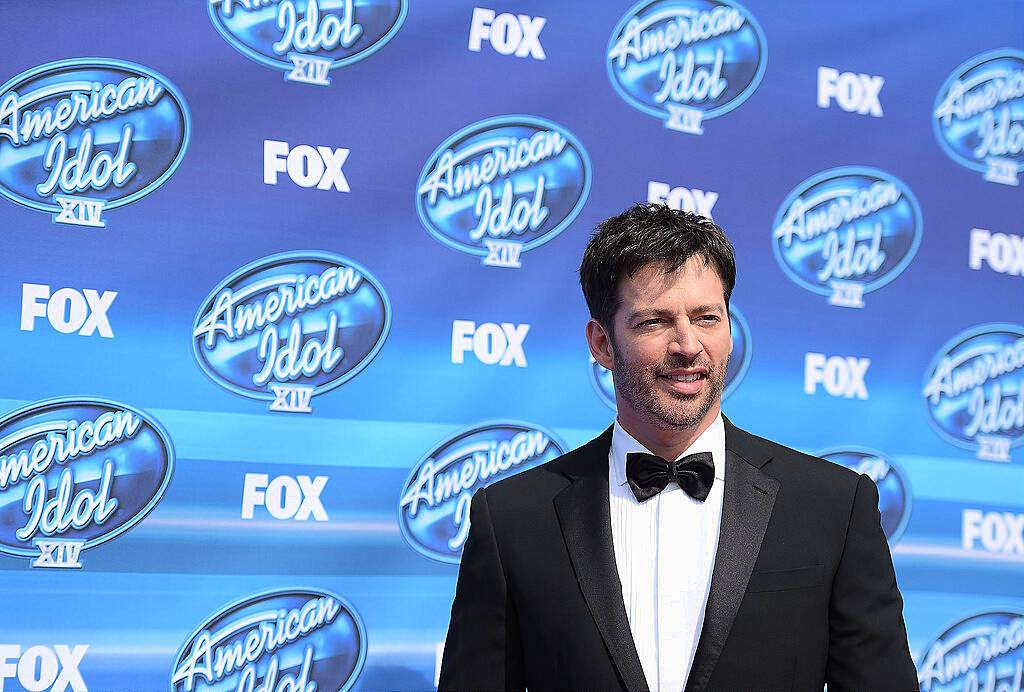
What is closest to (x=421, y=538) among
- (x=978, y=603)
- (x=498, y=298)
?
(x=498, y=298)

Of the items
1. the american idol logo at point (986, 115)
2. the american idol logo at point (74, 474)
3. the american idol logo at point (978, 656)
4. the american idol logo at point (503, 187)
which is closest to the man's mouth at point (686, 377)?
the american idol logo at point (503, 187)

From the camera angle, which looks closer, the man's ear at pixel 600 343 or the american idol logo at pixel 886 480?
the man's ear at pixel 600 343

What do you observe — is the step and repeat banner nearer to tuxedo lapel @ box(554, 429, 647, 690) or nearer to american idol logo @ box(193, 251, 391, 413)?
american idol logo @ box(193, 251, 391, 413)

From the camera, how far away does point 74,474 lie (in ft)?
7.64

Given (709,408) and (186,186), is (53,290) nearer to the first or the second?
(186,186)

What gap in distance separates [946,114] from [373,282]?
1.81 metres

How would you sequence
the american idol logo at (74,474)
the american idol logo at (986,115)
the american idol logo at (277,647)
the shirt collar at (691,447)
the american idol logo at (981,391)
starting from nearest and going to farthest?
the shirt collar at (691,447) → the american idol logo at (74,474) → the american idol logo at (277,647) → the american idol logo at (981,391) → the american idol logo at (986,115)

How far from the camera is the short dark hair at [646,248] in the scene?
76.2 inches

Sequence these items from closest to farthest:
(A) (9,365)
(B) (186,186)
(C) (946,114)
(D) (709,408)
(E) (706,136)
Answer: (D) (709,408) < (A) (9,365) < (B) (186,186) < (E) (706,136) < (C) (946,114)

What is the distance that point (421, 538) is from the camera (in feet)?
8.41

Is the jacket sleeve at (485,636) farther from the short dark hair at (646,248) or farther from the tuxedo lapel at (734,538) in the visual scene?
the short dark hair at (646,248)

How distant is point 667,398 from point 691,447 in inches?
6.3

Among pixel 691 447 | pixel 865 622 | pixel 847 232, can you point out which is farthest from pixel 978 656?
pixel 691 447

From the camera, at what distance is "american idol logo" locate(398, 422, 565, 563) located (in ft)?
8.41
